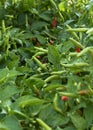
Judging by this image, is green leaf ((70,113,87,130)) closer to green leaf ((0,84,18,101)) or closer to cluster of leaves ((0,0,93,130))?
cluster of leaves ((0,0,93,130))

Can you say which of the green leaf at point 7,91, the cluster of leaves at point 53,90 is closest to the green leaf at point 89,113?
the cluster of leaves at point 53,90

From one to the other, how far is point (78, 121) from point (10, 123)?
0.19 m

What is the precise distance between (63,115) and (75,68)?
0.15 meters

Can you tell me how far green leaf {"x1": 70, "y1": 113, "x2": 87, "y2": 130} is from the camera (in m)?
1.09

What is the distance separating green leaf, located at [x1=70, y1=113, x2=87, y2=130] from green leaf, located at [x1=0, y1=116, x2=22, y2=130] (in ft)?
0.50

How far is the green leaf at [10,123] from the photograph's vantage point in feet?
3.58

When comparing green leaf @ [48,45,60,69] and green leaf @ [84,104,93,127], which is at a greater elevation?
green leaf @ [48,45,60,69]

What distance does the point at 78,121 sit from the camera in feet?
3.61

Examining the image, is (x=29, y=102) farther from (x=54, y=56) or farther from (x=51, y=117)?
(x=54, y=56)

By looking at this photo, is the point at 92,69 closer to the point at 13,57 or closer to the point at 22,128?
the point at 22,128

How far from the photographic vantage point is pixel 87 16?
1646mm

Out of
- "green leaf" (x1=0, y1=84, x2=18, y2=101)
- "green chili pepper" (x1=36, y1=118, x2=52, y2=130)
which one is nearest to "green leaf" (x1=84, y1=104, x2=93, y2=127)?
"green chili pepper" (x1=36, y1=118, x2=52, y2=130)

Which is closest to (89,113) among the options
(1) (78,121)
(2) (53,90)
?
(1) (78,121)

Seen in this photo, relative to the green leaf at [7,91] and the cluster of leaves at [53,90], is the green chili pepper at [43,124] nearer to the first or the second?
the cluster of leaves at [53,90]
